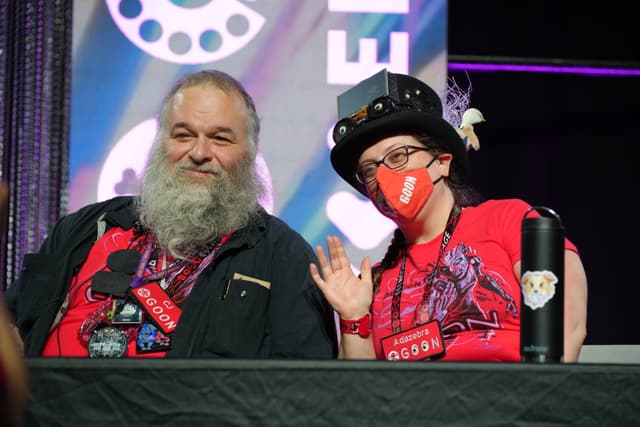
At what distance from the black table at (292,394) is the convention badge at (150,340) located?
118cm

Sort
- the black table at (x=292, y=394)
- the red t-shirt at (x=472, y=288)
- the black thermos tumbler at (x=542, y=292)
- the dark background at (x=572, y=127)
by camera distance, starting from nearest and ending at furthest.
A: the black table at (x=292, y=394), the black thermos tumbler at (x=542, y=292), the red t-shirt at (x=472, y=288), the dark background at (x=572, y=127)

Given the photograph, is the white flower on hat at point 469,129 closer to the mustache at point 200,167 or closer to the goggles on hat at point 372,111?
the goggles on hat at point 372,111

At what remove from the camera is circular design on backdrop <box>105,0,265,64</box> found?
3416mm

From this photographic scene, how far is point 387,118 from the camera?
212cm

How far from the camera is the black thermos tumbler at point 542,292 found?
1.14 meters

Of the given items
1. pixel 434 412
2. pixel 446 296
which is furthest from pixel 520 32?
pixel 434 412

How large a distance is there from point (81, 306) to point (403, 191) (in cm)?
102

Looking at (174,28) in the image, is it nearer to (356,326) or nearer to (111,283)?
(111,283)

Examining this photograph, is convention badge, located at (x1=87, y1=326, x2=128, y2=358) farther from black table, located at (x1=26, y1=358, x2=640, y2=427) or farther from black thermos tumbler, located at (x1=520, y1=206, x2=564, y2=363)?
black thermos tumbler, located at (x1=520, y1=206, x2=564, y2=363)

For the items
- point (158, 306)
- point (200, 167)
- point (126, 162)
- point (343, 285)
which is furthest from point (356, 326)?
point (126, 162)

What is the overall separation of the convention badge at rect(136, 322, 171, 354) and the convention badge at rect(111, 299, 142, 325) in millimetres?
31

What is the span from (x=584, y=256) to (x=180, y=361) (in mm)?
3891

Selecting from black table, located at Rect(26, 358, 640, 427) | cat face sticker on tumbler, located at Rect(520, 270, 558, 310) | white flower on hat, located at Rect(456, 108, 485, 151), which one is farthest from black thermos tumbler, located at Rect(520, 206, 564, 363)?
white flower on hat, located at Rect(456, 108, 485, 151)

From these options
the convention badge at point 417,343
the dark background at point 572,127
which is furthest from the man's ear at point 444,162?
the dark background at point 572,127
